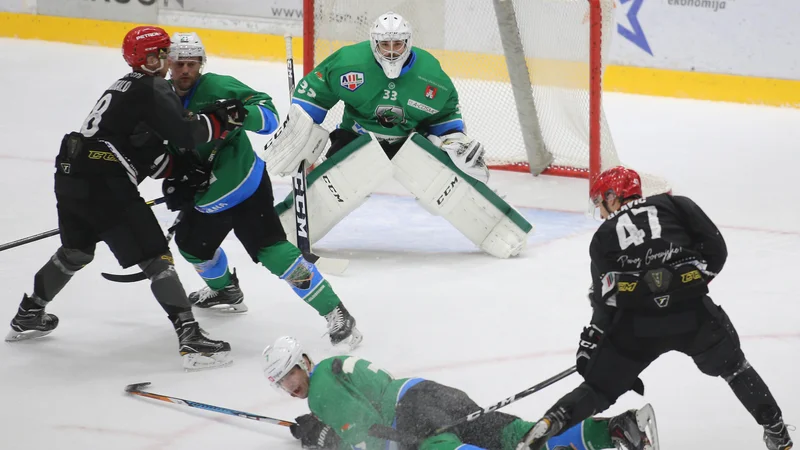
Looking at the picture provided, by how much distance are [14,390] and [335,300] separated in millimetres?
1076

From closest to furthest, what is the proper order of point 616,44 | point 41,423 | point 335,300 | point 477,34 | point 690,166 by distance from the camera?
point 41,423 < point 335,300 < point 477,34 < point 690,166 < point 616,44

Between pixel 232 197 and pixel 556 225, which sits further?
pixel 556 225

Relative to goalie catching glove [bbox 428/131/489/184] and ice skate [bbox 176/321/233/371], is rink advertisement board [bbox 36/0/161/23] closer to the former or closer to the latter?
goalie catching glove [bbox 428/131/489/184]

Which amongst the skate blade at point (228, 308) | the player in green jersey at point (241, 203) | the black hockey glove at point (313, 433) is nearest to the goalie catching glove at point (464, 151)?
the player in green jersey at point (241, 203)

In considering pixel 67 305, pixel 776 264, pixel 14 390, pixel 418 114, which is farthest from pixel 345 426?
pixel 776 264

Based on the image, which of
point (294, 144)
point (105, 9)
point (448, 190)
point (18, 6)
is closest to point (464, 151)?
point (448, 190)

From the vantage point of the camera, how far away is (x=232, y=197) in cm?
383

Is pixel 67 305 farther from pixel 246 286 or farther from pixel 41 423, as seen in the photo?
pixel 41 423

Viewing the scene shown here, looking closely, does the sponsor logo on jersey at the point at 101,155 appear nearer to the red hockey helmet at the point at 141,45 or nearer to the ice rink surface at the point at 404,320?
the red hockey helmet at the point at 141,45

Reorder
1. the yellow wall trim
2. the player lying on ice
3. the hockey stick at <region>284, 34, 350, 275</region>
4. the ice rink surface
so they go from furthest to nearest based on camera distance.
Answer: the yellow wall trim < the hockey stick at <region>284, 34, 350, 275</region> < the ice rink surface < the player lying on ice

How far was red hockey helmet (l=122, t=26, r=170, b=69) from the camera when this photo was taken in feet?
11.5

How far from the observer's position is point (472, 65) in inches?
251

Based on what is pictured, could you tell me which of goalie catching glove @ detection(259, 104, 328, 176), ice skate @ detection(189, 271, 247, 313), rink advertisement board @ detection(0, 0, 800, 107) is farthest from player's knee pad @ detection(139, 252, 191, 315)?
rink advertisement board @ detection(0, 0, 800, 107)

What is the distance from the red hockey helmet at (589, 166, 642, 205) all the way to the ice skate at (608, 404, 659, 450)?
534mm
